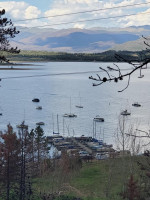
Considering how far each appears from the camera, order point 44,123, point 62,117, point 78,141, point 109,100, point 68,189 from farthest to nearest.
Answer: point 109,100 < point 62,117 < point 44,123 < point 78,141 < point 68,189

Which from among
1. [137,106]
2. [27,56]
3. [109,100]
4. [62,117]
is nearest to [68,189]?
[62,117]

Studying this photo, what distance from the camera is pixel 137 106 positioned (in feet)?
99.6

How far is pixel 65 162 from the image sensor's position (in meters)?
11.8

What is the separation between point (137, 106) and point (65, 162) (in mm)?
19377

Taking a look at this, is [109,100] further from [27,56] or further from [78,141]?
[27,56]

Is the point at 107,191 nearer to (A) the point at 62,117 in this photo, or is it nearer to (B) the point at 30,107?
(A) the point at 62,117

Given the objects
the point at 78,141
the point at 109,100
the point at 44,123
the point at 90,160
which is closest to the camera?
the point at 90,160

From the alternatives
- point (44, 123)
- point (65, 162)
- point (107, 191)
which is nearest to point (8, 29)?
point (107, 191)

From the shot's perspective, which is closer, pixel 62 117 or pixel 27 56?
pixel 62 117

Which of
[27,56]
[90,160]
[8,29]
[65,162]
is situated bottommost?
[90,160]

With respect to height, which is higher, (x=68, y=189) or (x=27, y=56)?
(x=27, y=56)

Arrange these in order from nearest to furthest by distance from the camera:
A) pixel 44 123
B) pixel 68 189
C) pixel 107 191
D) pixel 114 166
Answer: pixel 107 191 < pixel 68 189 < pixel 114 166 < pixel 44 123

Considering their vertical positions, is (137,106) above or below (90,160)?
above

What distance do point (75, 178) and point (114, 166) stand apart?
4.73 ft
